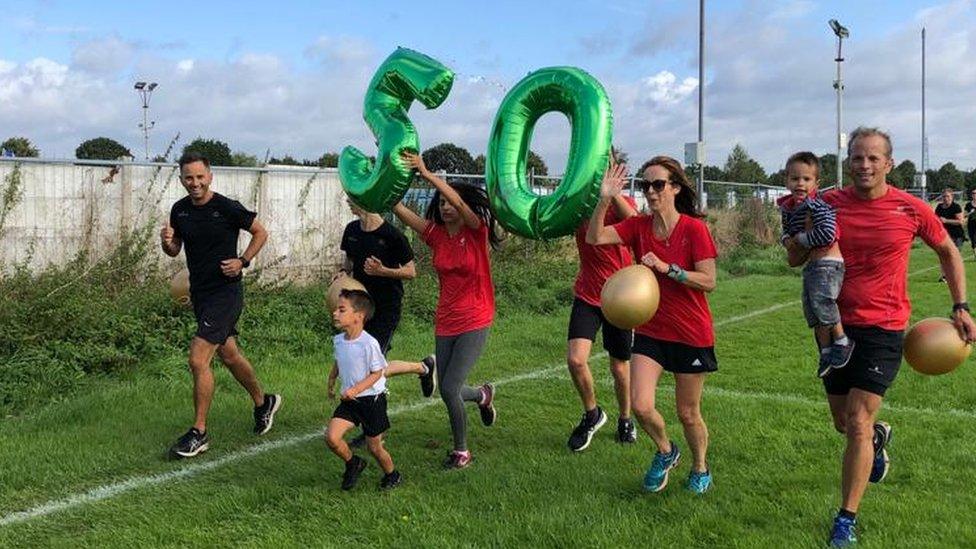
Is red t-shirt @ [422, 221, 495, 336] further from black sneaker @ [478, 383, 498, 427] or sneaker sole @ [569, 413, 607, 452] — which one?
sneaker sole @ [569, 413, 607, 452]

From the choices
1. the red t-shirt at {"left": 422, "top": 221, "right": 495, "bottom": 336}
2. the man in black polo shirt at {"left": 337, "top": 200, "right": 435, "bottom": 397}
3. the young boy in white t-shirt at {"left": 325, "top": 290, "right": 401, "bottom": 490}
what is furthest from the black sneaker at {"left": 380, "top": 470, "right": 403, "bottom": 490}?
the man in black polo shirt at {"left": 337, "top": 200, "right": 435, "bottom": 397}

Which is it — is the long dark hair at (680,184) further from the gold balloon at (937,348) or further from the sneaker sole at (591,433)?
the sneaker sole at (591,433)

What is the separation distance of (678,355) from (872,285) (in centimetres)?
102

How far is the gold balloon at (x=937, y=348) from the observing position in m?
4.23

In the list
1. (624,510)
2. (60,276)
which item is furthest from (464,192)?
(60,276)

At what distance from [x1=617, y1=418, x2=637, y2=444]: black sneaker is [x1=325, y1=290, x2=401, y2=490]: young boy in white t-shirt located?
165 cm

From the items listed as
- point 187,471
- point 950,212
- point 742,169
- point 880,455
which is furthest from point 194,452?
point 742,169

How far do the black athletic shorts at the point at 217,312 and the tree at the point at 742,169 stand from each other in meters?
69.3

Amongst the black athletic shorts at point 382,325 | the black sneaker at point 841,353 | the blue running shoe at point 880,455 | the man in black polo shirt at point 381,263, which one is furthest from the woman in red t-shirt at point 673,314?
the black athletic shorts at point 382,325

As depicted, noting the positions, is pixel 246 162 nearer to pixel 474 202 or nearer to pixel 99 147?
pixel 474 202

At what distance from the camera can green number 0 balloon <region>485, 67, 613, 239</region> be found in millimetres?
4270

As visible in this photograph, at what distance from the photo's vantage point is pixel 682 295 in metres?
4.67

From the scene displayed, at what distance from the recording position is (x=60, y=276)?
879cm

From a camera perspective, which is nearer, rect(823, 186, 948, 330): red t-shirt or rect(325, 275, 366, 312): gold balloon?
rect(823, 186, 948, 330): red t-shirt
